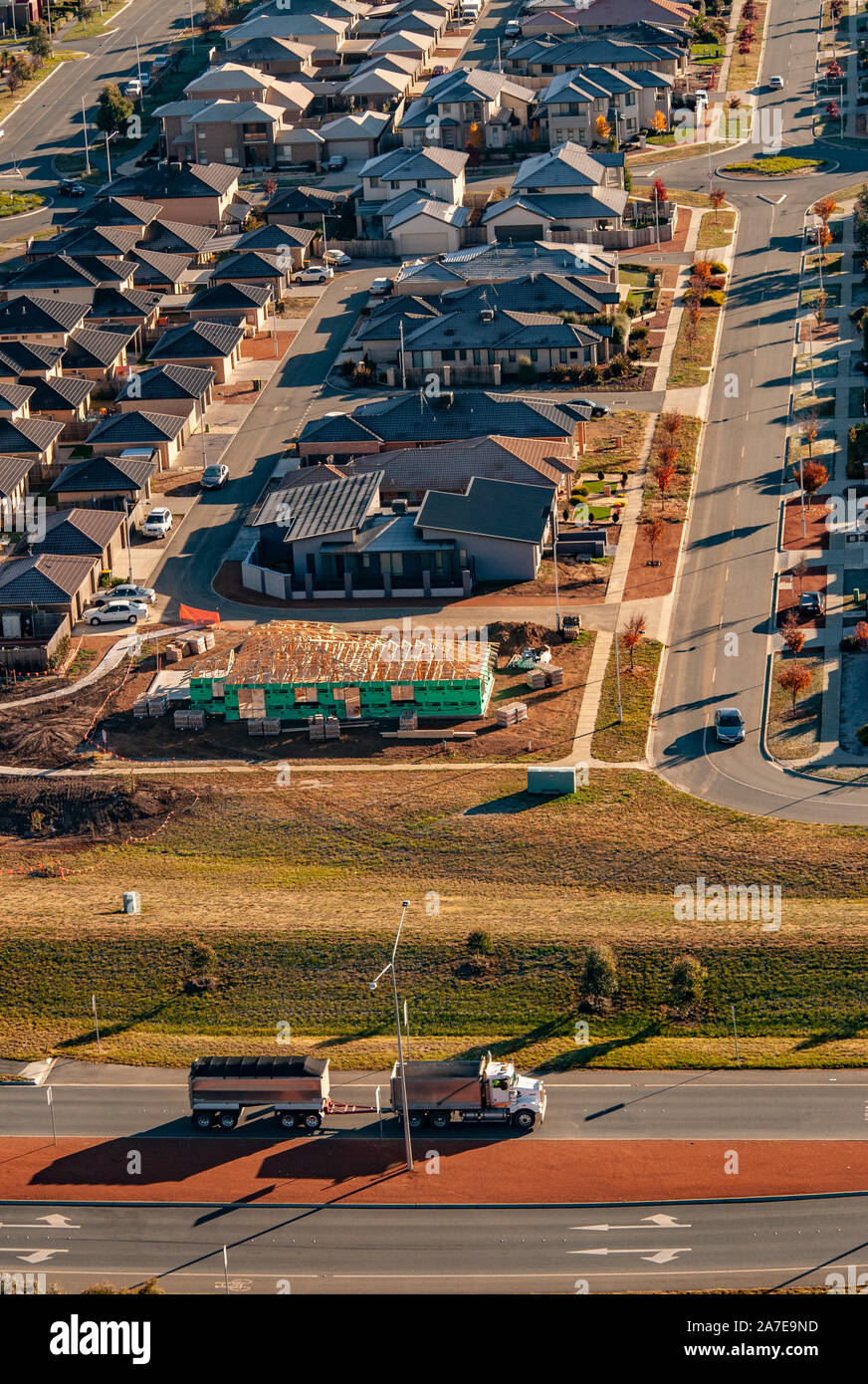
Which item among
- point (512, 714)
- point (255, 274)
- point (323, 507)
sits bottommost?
point (512, 714)

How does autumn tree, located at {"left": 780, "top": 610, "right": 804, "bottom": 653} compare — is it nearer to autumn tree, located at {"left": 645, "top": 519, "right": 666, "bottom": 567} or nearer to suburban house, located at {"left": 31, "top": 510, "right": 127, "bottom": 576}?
autumn tree, located at {"left": 645, "top": 519, "right": 666, "bottom": 567}

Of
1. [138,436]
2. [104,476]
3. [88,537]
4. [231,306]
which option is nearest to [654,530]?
[88,537]

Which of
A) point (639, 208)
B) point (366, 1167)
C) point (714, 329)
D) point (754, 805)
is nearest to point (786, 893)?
point (754, 805)

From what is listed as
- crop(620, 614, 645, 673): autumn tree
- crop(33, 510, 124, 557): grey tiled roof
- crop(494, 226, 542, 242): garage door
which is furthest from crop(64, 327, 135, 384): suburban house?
crop(620, 614, 645, 673): autumn tree

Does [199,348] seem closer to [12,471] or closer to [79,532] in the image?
[12,471]

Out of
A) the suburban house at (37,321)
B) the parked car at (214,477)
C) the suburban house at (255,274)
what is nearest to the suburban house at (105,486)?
the parked car at (214,477)

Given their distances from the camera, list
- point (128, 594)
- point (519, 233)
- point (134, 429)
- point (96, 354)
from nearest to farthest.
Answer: point (128, 594) < point (134, 429) < point (96, 354) < point (519, 233)
